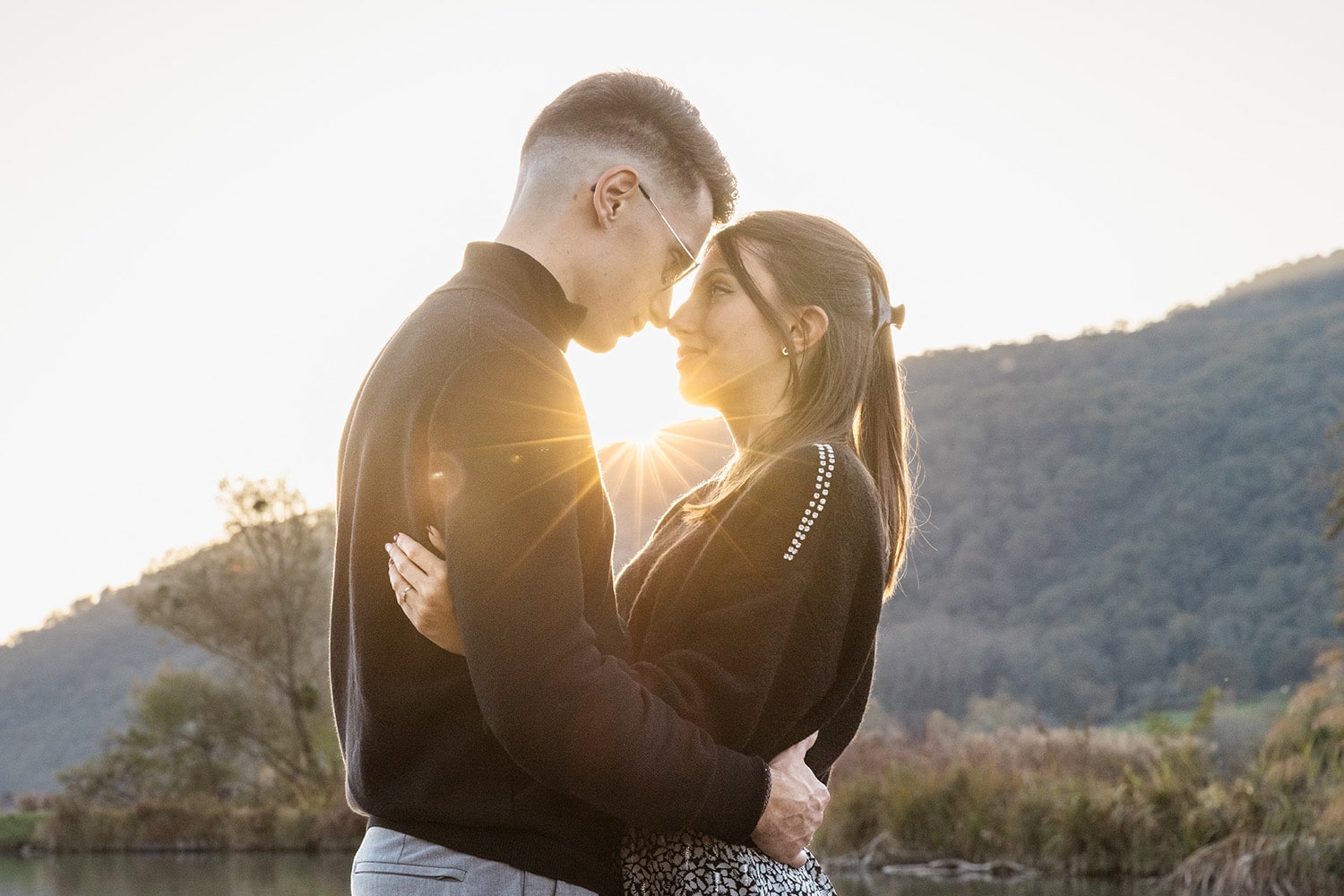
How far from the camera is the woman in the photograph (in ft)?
6.69

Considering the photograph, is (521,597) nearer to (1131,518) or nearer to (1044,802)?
(1044,802)

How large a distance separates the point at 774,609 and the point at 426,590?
21.9 inches

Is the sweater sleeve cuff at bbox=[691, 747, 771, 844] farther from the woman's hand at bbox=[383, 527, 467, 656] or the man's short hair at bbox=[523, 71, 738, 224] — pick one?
the man's short hair at bbox=[523, 71, 738, 224]

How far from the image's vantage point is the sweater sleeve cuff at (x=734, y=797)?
1.91 meters

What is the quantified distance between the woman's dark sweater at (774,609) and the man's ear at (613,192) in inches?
19.0

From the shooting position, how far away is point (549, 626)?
172 centimetres

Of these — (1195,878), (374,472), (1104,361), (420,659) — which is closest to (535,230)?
(374,472)

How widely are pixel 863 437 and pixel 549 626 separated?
44.2 inches

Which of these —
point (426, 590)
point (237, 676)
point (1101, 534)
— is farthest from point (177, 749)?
point (1101, 534)

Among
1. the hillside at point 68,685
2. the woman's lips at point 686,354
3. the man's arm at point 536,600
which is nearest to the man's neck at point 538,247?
the man's arm at point 536,600

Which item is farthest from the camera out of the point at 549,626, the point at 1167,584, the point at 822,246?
the point at 1167,584

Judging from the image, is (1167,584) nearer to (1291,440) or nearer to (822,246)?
(1291,440)

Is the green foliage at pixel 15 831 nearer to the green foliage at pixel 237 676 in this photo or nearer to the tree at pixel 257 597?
the green foliage at pixel 237 676

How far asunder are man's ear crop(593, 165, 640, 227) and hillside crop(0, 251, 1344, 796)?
2296 centimetres
